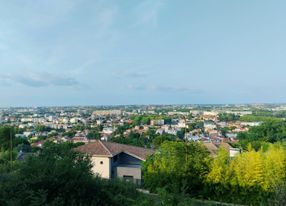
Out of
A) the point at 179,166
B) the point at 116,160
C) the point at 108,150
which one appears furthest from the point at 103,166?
the point at 179,166

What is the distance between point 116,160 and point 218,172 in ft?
23.5

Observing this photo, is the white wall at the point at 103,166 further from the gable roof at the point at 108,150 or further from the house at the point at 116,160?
the gable roof at the point at 108,150

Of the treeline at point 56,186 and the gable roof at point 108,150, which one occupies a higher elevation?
the treeline at point 56,186

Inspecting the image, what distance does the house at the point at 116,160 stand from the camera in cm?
1814

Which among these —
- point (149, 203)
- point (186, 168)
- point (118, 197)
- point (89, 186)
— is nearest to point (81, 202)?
point (89, 186)

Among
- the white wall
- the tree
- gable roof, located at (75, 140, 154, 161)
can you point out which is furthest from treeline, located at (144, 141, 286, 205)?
the white wall

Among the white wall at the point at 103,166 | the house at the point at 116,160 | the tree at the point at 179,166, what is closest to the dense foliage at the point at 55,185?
the tree at the point at 179,166

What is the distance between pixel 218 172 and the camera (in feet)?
48.1

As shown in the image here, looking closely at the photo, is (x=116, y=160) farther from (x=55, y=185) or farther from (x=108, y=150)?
(x=55, y=185)

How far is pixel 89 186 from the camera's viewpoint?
25.7 ft

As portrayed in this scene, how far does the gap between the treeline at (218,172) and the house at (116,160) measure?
84.5 inches

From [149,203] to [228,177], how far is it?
9.54m

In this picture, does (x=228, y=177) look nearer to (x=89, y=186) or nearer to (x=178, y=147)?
(x=178, y=147)

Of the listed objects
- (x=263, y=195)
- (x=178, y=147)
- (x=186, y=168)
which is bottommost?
(x=263, y=195)
